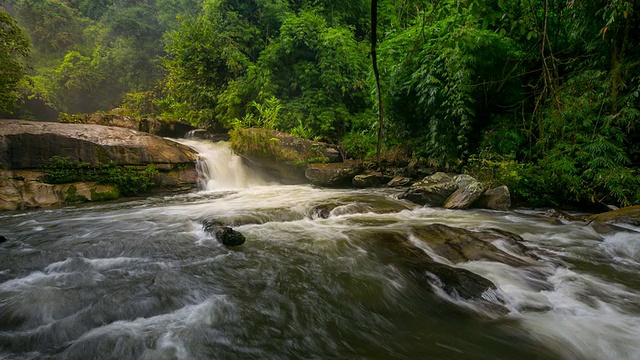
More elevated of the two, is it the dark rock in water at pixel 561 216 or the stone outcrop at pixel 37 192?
the stone outcrop at pixel 37 192

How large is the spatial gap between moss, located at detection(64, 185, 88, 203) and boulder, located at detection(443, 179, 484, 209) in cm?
937

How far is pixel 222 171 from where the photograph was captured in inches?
398

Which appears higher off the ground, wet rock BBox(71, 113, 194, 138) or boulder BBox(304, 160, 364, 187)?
wet rock BBox(71, 113, 194, 138)

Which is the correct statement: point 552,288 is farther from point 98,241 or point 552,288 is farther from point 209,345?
point 98,241

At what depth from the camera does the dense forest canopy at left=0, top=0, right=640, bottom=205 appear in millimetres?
4727

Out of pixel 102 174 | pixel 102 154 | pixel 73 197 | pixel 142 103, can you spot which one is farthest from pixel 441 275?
pixel 142 103

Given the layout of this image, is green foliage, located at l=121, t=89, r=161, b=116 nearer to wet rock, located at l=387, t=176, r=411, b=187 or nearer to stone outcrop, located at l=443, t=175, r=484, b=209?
wet rock, located at l=387, t=176, r=411, b=187

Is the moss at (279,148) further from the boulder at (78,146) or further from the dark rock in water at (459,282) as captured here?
the dark rock in water at (459,282)

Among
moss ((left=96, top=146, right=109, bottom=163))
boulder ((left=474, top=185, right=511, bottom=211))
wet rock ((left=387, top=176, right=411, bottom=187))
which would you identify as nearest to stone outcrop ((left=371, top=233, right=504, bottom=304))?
boulder ((left=474, top=185, right=511, bottom=211))

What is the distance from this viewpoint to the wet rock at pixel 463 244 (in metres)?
3.35

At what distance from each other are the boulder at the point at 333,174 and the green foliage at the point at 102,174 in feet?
16.5

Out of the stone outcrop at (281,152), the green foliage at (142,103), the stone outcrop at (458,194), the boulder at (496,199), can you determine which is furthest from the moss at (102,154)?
the green foliage at (142,103)

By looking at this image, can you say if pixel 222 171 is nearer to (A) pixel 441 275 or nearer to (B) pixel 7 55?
(B) pixel 7 55

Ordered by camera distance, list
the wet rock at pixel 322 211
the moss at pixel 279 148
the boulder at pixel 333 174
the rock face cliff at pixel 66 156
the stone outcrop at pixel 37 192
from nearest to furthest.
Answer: the wet rock at pixel 322 211 < the stone outcrop at pixel 37 192 < the rock face cliff at pixel 66 156 < the boulder at pixel 333 174 < the moss at pixel 279 148
